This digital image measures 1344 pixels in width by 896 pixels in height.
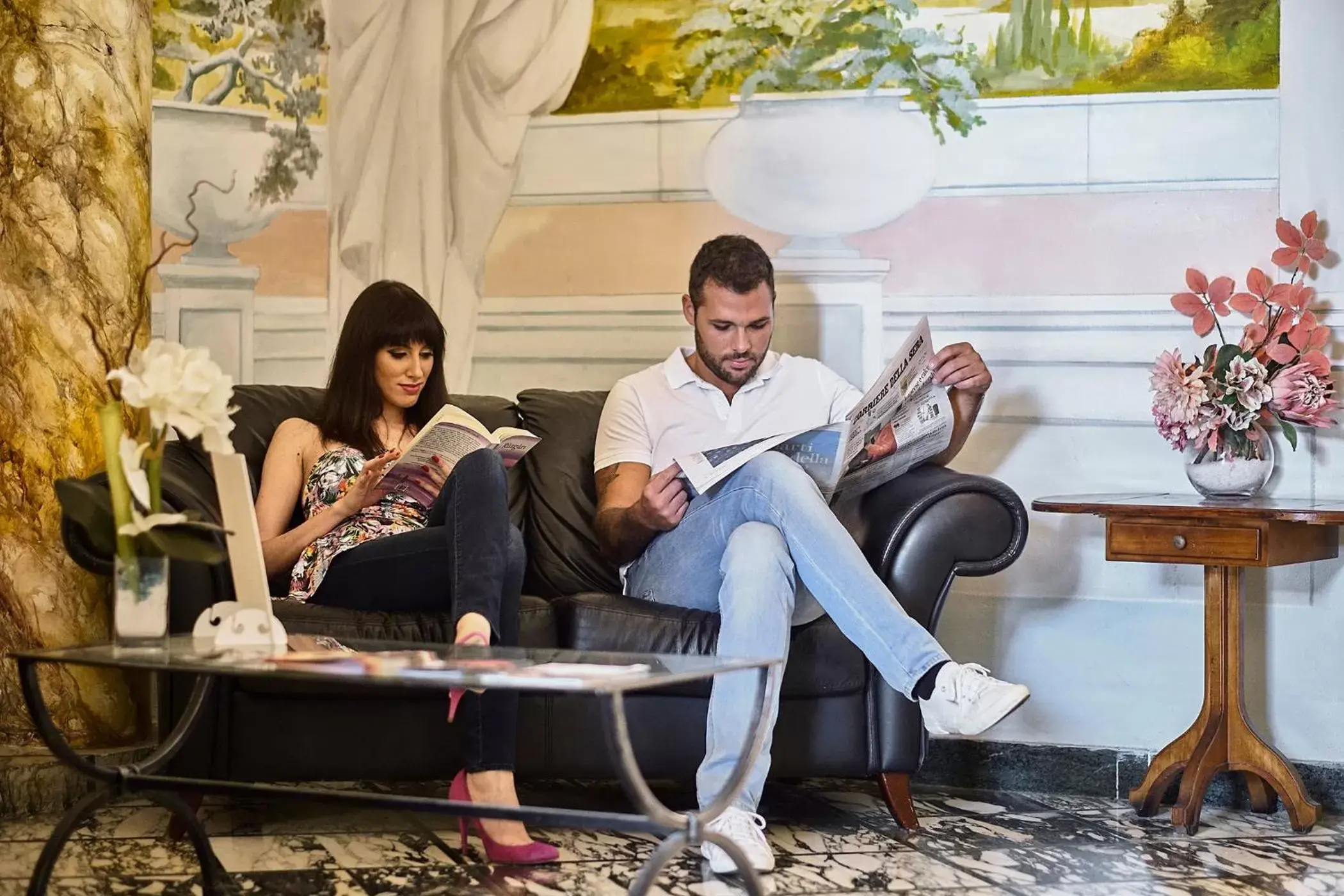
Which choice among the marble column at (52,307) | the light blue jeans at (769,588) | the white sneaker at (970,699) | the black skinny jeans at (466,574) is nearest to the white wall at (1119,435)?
the light blue jeans at (769,588)

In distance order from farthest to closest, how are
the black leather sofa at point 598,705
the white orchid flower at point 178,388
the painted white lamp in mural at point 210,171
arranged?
the painted white lamp in mural at point 210,171 < the black leather sofa at point 598,705 < the white orchid flower at point 178,388

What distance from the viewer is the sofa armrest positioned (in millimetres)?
2818

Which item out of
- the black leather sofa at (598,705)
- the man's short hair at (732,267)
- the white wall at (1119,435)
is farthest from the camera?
the white wall at (1119,435)

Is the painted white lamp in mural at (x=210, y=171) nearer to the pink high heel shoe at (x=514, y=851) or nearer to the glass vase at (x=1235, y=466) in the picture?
the pink high heel shoe at (x=514, y=851)

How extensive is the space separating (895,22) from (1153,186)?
741 mm

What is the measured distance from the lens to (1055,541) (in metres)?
3.46

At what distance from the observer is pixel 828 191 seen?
3.60 m

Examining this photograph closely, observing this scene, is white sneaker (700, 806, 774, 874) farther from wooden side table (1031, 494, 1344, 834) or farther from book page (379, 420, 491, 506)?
wooden side table (1031, 494, 1344, 834)

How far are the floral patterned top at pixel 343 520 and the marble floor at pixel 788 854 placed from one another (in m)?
0.50

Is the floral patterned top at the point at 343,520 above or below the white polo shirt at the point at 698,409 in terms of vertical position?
below

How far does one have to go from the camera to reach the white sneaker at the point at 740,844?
8.11 feet

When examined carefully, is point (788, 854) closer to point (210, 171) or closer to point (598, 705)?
point (598, 705)

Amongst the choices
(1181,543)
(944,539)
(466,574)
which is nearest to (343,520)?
(466,574)

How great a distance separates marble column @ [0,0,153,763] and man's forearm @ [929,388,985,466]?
175cm
